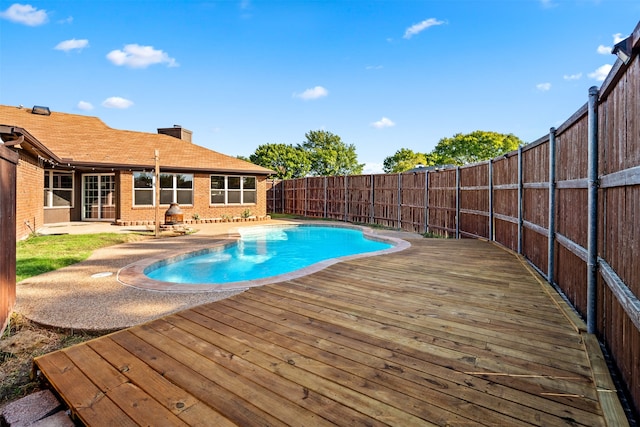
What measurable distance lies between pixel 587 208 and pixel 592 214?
294 mm

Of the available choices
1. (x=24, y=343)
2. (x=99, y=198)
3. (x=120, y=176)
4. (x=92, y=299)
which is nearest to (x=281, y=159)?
(x=99, y=198)

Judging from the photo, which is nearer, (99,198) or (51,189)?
(51,189)

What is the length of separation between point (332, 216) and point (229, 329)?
1402 centimetres

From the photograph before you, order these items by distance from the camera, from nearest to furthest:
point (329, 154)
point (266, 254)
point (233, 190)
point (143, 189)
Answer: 1. point (266, 254)
2. point (143, 189)
3. point (233, 190)
4. point (329, 154)

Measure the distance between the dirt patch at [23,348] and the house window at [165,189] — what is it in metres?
11.4

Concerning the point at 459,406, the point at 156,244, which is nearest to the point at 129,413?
the point at 459,406

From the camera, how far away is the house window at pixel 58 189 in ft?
44.1

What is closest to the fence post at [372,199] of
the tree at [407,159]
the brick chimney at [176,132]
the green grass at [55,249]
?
the green grass at [55,249]

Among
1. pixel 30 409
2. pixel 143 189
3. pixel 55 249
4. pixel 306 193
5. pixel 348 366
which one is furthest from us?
pixel 306 193

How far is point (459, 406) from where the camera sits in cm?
176

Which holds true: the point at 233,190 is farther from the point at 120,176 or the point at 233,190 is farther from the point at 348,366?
the point at 348,366

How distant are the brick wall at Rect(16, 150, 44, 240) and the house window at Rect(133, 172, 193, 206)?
124 inches

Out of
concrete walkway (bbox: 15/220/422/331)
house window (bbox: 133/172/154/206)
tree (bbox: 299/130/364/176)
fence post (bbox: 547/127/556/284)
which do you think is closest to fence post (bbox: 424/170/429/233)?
fence post (bbox: 547/127/556/284)

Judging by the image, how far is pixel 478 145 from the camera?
43.0 metres
